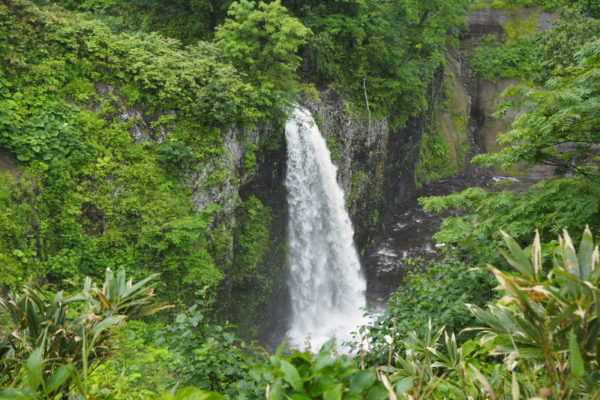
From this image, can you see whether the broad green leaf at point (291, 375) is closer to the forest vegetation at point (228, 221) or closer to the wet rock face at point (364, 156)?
the forest vegetation at point (228, 221)

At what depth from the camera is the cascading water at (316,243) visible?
37.1 feet

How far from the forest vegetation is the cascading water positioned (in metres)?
0.80

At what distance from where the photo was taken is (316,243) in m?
12.1

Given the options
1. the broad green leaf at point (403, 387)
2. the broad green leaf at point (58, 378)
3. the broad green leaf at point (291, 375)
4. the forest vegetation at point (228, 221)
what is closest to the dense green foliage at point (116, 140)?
the forest vegetation at point (228, 221)

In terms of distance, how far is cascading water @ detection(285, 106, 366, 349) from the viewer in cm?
1130

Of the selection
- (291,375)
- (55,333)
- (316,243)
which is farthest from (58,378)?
(316,243)

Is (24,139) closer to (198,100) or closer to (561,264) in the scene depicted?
Result: (198,100)

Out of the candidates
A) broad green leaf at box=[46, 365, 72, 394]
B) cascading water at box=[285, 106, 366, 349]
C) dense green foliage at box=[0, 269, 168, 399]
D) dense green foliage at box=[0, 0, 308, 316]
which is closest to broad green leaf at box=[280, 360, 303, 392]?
broad green leaf at box=[46, 365, 72, 394]

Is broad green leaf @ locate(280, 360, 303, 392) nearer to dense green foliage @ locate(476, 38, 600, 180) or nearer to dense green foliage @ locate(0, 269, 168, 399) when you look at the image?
dense green foliage @ locate(0, 269, 168, 399)

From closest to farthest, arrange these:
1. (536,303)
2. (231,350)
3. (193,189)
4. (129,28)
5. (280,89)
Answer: (536,303)
(231,350)
(193,189)
(280,89)
(129,28)

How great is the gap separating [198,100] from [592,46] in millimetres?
7242

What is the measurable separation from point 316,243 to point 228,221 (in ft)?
11.8

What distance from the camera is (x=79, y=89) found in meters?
8.04

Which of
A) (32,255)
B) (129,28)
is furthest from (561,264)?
(129,28)
